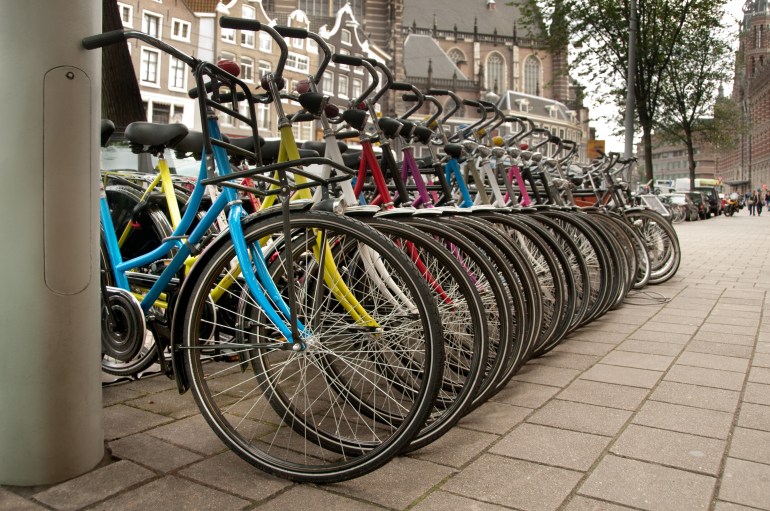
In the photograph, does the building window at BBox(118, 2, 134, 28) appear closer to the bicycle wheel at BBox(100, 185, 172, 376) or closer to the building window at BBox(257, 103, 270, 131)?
the building window at BBox(257, 103, 270, 131)

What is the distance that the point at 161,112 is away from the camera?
106ft

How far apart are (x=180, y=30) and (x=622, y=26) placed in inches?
823

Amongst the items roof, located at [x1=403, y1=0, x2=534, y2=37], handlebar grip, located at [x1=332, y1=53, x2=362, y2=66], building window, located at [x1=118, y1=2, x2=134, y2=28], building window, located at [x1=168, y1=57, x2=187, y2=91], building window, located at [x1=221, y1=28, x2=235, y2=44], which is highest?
roof, located at [x1=403, y1=0, x2=534, y2=37]

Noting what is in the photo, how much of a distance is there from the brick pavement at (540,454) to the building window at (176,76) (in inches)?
1192

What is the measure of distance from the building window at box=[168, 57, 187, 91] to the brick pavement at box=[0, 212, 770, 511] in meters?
30.3

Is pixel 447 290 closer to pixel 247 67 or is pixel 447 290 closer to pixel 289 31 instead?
pixel 289 31

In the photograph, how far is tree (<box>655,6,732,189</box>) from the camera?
2284cm

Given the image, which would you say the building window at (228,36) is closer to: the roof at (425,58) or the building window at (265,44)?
the building window at (265,44)

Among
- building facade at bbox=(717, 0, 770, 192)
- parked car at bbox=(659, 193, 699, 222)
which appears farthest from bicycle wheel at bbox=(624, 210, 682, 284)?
building facade at bbox=(717, 0, 770, 192)

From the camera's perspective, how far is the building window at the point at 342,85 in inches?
1791

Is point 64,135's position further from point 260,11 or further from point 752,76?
point 752,76

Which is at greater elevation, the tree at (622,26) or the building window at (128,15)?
the building window at (128,15)

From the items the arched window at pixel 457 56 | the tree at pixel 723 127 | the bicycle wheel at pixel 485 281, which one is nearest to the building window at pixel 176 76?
the tree at pixel 723 127

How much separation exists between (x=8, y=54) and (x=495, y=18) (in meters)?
94.9
